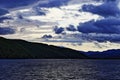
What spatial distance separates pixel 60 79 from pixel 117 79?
24651 millimetres

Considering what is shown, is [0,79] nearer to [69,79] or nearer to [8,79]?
[8,79]

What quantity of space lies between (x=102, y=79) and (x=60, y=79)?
1801cm

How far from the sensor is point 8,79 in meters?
137

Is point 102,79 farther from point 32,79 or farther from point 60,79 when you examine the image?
point 32,79

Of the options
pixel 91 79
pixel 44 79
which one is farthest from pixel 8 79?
pixel 91 79

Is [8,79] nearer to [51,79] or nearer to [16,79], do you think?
[16,79]

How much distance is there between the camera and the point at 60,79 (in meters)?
141

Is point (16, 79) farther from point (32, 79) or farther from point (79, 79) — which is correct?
point (79, 79)

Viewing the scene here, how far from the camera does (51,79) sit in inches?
5546

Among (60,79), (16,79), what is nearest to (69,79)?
(60,79)

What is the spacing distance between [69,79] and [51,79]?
7825 millimetres

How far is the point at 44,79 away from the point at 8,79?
1579 cm

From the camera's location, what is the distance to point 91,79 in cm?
14050

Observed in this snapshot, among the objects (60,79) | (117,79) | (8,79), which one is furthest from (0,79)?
(117,79)
